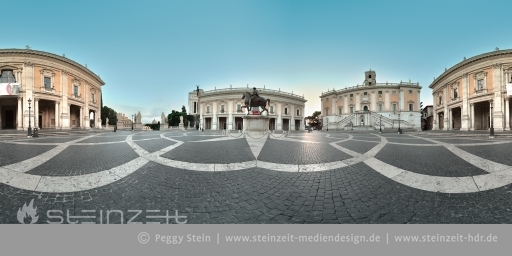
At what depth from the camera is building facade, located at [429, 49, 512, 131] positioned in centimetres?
2492

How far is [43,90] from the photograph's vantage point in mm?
26656

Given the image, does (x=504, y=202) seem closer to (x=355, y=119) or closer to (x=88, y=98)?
(x=88, y=98)

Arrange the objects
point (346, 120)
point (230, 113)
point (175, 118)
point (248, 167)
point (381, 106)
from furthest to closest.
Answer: point (175, 118) → point (230, 113) → point (346, 120) → point (381, 106) → point (248, 167)

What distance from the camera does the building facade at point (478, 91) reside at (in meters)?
24.9

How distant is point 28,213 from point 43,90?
36.5 metres

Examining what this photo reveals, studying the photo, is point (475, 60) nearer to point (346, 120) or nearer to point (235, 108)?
point (346, 120)

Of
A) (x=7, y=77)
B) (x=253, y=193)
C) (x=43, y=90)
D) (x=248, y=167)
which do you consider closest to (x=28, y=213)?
(x=253, y=193)

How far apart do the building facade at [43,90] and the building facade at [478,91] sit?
56.5 meters

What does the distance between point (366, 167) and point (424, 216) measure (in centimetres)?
242

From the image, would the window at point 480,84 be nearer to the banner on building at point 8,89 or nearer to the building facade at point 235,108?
the building facade at point 235,108

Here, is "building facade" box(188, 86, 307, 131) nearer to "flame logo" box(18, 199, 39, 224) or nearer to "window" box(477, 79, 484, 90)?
"window" box(477, 79, 484, 90)

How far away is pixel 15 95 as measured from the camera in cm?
2414

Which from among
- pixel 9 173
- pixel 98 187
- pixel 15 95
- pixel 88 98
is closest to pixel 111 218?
pixel 98 187

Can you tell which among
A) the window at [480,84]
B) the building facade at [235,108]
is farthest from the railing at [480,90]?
the building facade at [235,108]
